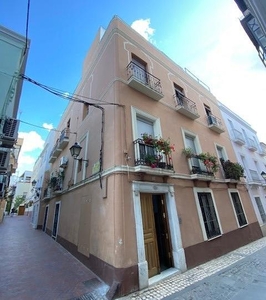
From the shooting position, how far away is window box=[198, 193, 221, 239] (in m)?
6.50

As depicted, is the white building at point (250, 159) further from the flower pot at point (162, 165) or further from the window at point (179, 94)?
the flower pot at point (162, 165)

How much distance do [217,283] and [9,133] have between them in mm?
6996

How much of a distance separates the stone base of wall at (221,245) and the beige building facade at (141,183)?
32mm

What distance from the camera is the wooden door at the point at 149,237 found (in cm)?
474

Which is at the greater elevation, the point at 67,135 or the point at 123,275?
the point at 67,135

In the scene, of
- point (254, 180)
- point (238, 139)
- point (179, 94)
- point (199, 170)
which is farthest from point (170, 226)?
point (238, 139)

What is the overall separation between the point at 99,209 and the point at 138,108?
3.99 meters

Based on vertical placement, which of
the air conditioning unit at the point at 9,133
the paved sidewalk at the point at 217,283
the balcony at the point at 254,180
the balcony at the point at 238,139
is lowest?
the paved sidewalk at the point at 217,283

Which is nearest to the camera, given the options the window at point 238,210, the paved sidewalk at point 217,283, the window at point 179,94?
the paved sidewalk at point 217,283

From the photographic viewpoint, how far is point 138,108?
21.0 ft

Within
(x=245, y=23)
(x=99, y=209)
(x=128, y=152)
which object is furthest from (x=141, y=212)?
(x=245, y=23)

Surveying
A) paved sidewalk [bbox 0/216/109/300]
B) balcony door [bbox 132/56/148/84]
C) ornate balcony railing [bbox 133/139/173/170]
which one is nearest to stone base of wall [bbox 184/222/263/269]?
ornate balcony railing [bbox 133/139/173/170]

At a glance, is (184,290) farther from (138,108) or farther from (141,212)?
(138,108)

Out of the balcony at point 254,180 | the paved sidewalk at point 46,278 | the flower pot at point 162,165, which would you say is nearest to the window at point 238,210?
the balcony at point 254,180
